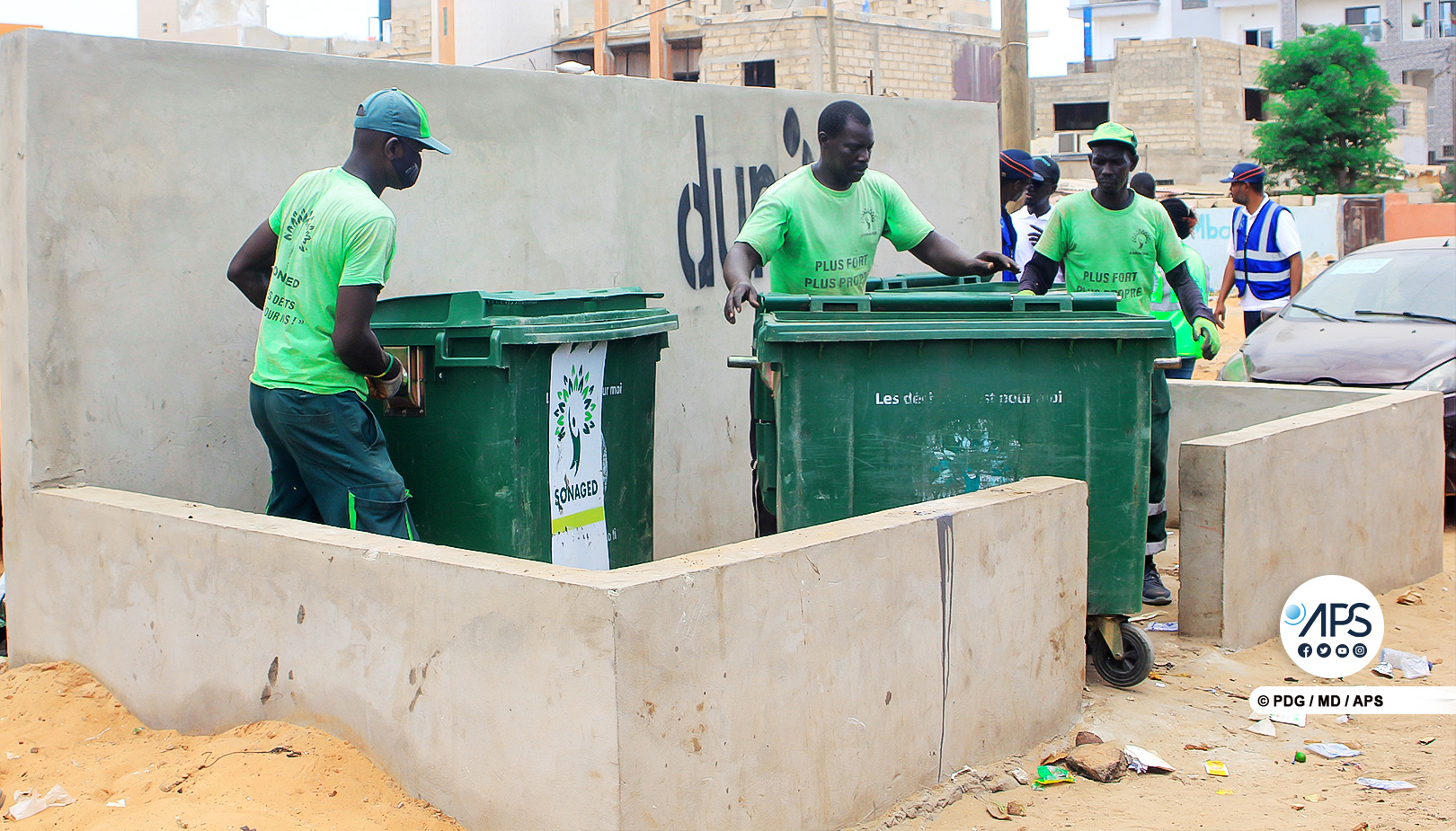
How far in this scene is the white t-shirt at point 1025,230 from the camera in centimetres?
770

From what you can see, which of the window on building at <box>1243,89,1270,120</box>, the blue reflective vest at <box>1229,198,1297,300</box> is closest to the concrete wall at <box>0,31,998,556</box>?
the blue reflective vest at <box>1229,198,1297,300</box>

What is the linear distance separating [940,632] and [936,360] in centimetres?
93

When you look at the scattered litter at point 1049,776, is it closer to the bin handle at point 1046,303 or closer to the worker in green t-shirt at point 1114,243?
the bin handle at point 1046,303

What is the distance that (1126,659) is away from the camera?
4.31 meters

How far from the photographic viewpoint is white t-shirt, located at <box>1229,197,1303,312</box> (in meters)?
8.53

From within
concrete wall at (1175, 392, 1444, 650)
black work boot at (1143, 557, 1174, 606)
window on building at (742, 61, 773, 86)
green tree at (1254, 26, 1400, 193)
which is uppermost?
window on building at (742, 61, 773, 86)

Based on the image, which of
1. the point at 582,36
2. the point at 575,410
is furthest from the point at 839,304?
the point at 582,36

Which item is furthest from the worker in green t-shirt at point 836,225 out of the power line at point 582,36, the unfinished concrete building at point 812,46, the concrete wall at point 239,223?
the power line at point 582,36

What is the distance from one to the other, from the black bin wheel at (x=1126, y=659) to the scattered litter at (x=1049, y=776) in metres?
0.78

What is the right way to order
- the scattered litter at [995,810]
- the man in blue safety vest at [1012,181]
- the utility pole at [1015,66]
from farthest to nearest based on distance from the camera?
the utility pole at [1015,66], the man in blue safety vest at [1012,181], the scattered litter at [995,810]

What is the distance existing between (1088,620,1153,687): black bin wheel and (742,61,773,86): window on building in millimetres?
31224

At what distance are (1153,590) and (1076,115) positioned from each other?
135 ft

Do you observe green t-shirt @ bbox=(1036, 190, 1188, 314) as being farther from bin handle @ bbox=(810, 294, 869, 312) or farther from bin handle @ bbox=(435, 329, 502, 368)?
bin handle @ bbox=(435, 329, 502, 368)

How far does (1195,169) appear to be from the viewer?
39.7 m
